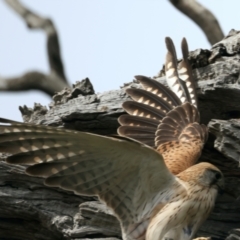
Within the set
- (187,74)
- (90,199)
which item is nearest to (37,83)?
(187,74)

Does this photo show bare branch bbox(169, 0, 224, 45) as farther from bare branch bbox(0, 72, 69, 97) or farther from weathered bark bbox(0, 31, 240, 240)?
Result: weathered bark bbox(0, 31, 240, 240)

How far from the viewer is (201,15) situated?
34.9 feet

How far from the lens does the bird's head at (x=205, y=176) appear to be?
17.4 feet

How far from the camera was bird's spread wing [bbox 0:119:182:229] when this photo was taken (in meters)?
4.77

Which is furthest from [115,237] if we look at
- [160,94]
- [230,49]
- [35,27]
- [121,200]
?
[35,27]

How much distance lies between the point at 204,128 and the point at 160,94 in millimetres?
572

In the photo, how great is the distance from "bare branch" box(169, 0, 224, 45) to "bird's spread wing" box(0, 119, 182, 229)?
217 inches

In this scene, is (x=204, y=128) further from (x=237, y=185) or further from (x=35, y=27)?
(x=35, y=27)

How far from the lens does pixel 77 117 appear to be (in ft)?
19.4

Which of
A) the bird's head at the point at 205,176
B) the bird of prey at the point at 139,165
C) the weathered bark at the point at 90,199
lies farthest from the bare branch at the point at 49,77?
the bird's head at the point at 205,176

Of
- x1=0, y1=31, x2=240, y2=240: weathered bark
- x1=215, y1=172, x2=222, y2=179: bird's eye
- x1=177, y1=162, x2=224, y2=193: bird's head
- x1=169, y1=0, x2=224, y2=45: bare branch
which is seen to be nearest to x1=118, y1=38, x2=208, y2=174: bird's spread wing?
x1=0, y1=31, x2=240, y2=240: weathered bark

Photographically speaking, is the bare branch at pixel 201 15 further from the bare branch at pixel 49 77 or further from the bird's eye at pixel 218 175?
the bird's eye at pixel 218 175

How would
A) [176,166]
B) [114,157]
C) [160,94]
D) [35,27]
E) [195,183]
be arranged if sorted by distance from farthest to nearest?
[35,27] → [160,94] → [176,166] → [195,183] → [114,157]

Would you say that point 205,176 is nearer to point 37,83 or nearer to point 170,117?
point 170,117
